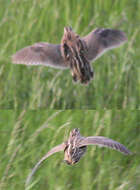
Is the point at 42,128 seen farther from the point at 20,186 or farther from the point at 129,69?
the point at 129,69

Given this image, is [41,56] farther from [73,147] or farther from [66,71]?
[73,147]

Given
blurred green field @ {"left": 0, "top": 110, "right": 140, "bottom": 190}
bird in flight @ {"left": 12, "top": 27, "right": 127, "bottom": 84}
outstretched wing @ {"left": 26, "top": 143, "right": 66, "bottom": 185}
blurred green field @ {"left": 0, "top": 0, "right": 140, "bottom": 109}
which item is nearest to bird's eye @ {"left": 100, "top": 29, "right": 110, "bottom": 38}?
bird in flight @ {"left": 12, "top": 27, "right": 127, "bottom": 84}

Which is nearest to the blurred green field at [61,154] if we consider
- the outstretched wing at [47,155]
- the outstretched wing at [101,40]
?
the outstretched wing at [47,155]

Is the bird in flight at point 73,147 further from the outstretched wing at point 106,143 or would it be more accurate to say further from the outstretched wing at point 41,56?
the outstretched wing at point 41,56

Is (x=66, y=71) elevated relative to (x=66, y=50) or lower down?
lower down

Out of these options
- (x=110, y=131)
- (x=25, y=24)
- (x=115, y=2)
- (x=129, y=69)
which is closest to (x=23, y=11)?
(x=25, y=24)

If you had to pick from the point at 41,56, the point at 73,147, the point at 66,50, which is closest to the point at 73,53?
the point at 66,50
